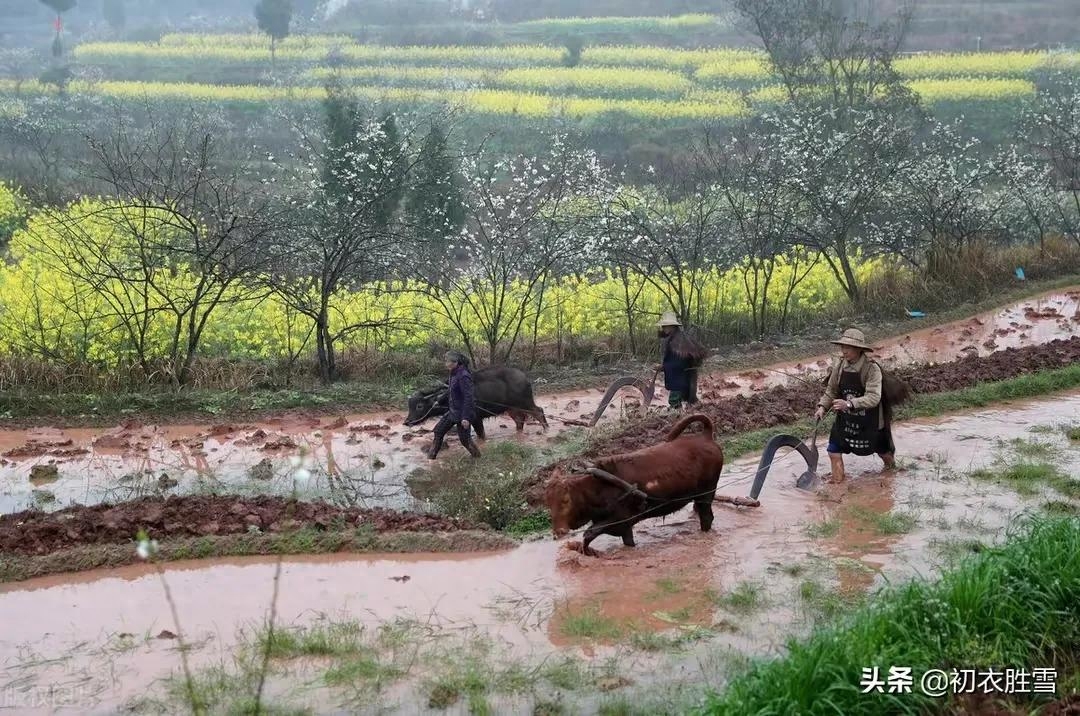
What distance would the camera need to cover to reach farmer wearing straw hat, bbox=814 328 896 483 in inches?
372

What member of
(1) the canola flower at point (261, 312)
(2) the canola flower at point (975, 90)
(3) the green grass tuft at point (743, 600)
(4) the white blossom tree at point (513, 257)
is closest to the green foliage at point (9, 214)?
(1) the canola flower at point (261, 312)

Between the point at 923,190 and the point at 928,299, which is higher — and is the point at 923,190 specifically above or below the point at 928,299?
above

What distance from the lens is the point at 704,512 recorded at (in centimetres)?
873

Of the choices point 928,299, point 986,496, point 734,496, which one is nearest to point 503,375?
point 734,496

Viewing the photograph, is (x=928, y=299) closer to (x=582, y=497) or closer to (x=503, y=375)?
(x=503, y=375)

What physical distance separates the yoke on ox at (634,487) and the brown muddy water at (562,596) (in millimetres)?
294

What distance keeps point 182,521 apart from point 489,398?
14.2 feet

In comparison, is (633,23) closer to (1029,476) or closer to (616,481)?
(1029,476)

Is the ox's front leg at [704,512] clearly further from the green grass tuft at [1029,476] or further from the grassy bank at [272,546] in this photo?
the green grass tuft at [1029,476]

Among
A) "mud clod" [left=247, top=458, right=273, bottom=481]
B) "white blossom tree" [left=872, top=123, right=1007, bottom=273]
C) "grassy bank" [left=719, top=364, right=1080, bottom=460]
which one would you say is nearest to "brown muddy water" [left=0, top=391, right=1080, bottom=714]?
"grassy bank" [left=719, top=364, right=1080, bottom=460]

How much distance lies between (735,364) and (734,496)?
7.49 m

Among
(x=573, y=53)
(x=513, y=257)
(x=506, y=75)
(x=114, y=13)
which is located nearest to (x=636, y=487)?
(x=513, y=257)

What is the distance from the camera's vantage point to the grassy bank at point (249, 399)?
44.8ft

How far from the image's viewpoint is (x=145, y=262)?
47.9 feet
